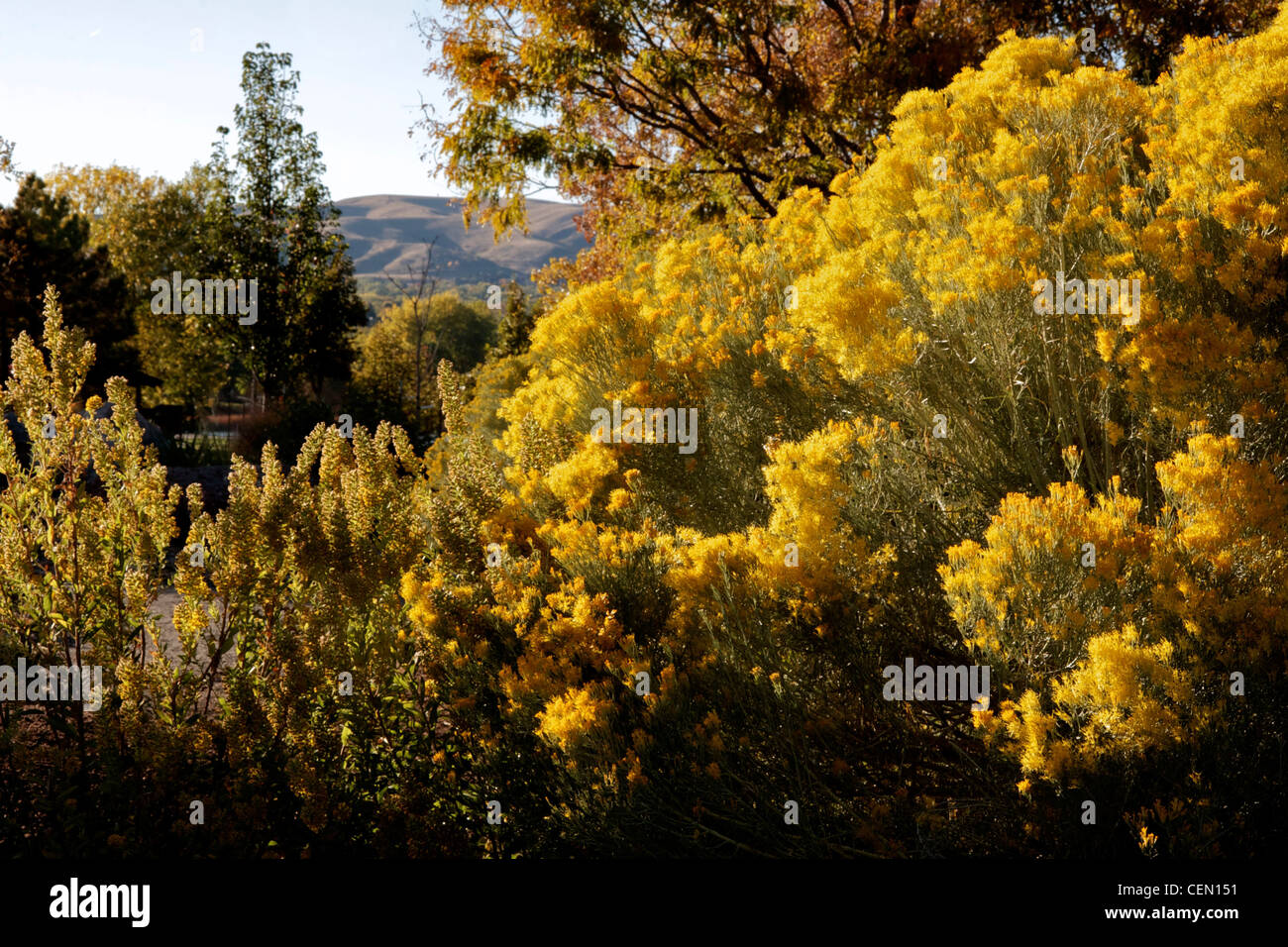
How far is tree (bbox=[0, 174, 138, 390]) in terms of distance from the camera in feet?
62.1

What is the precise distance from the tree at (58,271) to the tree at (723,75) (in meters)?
12.8

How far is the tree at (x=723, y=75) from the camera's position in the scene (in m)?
10.1

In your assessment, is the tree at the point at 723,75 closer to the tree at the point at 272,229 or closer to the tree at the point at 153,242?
the tree at the point at 272,229

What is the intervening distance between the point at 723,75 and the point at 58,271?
17649 mm

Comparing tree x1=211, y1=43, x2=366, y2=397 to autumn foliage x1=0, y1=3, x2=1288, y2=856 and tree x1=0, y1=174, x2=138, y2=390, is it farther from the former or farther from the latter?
autumn foliage x1=0, y1=3, x2=1288, y2=856

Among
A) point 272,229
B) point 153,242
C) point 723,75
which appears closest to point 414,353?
point 153,242

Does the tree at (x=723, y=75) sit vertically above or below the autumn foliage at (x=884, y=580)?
above

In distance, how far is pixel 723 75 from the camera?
1122 cm

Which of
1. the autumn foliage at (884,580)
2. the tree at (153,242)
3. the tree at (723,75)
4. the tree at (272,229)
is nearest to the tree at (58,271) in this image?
the tree at (272,229)

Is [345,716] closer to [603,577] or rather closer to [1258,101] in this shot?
[603,577]

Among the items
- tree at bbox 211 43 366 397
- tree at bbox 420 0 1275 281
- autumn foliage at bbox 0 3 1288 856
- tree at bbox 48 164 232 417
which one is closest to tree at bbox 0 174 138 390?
tree at bbox 211 43 366 397

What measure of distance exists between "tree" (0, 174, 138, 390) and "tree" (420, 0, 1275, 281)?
12.8 meters
